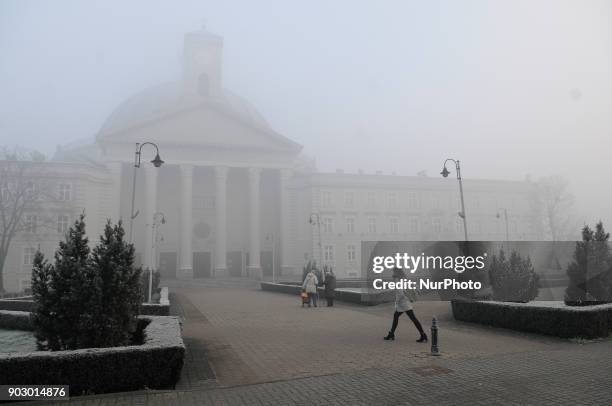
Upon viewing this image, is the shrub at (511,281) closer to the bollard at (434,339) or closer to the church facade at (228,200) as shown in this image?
the bollard at (434,339)

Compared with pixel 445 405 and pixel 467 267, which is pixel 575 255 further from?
pixel 445 405

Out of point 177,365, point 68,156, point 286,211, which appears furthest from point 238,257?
A: point 177,365

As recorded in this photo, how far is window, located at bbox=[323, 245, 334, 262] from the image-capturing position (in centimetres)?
5969

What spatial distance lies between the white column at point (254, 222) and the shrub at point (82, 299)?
45.5m

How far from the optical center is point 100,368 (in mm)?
8102

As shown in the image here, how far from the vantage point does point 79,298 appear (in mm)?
9328

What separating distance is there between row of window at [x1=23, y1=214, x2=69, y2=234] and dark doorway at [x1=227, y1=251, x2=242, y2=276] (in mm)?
19483

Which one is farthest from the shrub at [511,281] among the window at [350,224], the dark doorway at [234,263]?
the dark doorway at [234,263]

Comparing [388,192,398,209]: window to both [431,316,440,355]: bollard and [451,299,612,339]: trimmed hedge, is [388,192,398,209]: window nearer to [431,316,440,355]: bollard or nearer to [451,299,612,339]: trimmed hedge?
[451,299,612,339]: trimmed hedge

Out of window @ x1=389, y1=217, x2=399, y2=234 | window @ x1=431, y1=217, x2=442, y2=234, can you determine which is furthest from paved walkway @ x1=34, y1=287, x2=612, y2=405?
window @ x1=431, y1=217, x2=442, y2=234

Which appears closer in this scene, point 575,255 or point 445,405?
point 445,405

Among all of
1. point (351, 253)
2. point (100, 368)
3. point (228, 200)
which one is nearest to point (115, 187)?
point (228, 200)

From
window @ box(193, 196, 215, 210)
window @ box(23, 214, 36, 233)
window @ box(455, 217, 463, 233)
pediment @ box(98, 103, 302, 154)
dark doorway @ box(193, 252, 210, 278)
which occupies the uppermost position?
pediment @ box(98, 103, 302, 154)

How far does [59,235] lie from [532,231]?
6557cm
